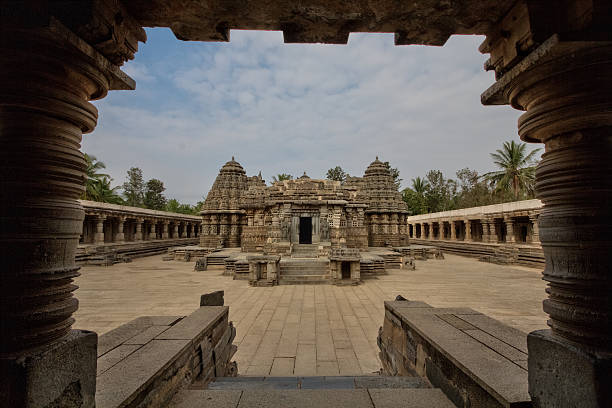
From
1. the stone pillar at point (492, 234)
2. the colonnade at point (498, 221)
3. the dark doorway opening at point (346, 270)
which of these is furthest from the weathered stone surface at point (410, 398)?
the stone pillar at point (492, 234)

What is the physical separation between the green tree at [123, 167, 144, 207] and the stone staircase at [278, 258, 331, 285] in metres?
41.7

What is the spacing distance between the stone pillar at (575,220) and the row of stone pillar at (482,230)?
38.8 feet

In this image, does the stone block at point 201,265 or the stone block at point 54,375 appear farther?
the stone block at point 201,265

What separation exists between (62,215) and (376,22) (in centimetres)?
259

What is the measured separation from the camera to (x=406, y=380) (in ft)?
9.91

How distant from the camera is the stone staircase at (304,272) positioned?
11531 mm

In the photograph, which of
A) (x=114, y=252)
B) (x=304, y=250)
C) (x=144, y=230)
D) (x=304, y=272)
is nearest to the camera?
(x=304, y=272)

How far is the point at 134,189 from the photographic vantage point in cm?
4509

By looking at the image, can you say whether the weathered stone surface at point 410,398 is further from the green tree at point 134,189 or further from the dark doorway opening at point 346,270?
the green tree at point 134,189

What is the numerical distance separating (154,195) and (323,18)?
2008 inches

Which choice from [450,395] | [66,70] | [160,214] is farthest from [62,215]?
[160,214]

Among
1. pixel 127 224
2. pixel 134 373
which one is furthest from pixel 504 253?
pixel 127 224

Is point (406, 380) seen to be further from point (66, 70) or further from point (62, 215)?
point (66, 70)

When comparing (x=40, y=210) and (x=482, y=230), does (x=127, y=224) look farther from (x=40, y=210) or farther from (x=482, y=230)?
→ (x=482, y=230)
